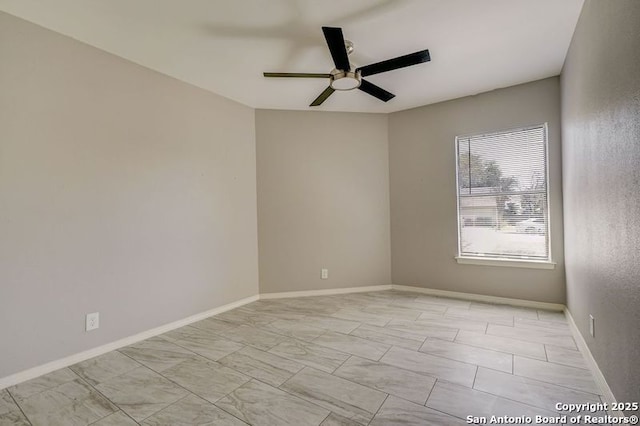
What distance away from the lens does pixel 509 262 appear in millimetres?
3500

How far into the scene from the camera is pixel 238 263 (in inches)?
149

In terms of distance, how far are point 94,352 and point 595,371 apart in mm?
3730

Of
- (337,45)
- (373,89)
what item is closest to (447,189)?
(373,89)

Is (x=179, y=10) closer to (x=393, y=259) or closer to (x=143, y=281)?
(x=143, y=281)

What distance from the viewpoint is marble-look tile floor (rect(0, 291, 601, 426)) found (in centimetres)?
170

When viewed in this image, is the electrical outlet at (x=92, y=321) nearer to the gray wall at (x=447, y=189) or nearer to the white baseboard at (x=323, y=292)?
the white baseboard at (x=323, y=292)

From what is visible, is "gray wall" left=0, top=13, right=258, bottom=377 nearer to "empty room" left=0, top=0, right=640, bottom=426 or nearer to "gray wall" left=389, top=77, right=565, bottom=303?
"empty room" left=0, top=0, right=640, bottom=426

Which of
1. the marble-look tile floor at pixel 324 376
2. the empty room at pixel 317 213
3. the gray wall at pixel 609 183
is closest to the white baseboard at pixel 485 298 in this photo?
the empty room at pixel 317 213

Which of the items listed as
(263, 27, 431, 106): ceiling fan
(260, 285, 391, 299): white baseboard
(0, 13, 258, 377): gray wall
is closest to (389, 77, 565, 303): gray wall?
(260, 285, 391, 299): white baseboard

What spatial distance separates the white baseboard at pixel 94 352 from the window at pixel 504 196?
3306 millimetres

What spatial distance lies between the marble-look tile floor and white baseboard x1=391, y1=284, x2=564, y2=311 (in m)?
0.19

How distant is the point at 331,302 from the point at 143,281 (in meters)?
2.13

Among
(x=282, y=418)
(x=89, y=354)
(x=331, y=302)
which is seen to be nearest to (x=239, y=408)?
(x=282, y=418)

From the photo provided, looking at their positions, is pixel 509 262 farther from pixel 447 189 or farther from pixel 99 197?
pixel 99 197
